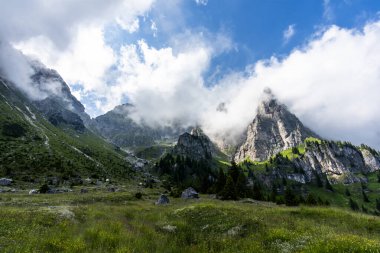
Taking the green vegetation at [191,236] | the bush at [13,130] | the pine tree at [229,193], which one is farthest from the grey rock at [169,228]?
the bush at [13,130]

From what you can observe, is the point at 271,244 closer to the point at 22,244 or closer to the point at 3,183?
the point at 22,244

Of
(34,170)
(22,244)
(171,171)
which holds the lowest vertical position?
(22,244)

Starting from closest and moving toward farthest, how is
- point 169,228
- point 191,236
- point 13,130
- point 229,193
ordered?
point 191,236
point 169,228
point 229,193
point 13,130

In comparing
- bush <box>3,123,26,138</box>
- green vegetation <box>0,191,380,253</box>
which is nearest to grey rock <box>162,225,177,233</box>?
green vegetation <box>0,191,380,253</box>

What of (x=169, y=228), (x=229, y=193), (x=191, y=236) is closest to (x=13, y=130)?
(x=229, y=193)

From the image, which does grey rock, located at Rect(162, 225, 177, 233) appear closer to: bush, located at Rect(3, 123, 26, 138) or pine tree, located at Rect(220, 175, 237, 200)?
pine tree, located at Rect(220, 175, 237, 200)

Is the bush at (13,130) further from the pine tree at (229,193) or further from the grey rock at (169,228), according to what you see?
the grey rock at (169,228)

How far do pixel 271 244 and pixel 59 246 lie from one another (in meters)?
10.1

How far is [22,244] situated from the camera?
11391 mm

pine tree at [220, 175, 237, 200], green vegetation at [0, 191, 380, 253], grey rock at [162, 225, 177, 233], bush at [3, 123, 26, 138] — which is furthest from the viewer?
bush at [3, 123, 26, 138]

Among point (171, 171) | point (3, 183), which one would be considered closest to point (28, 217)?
point (3, 183)

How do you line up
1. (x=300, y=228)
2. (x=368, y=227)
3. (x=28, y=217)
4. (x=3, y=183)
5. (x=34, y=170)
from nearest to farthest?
(x=300, y=228)
(x=28, y=217)
(x=368, y=227)
(x=3, y=183)
(x=34, y=170)

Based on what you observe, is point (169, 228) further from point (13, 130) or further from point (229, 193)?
point (13, 130)

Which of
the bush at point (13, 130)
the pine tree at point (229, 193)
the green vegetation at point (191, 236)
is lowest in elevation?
the green vegetation at point (191, 236)
